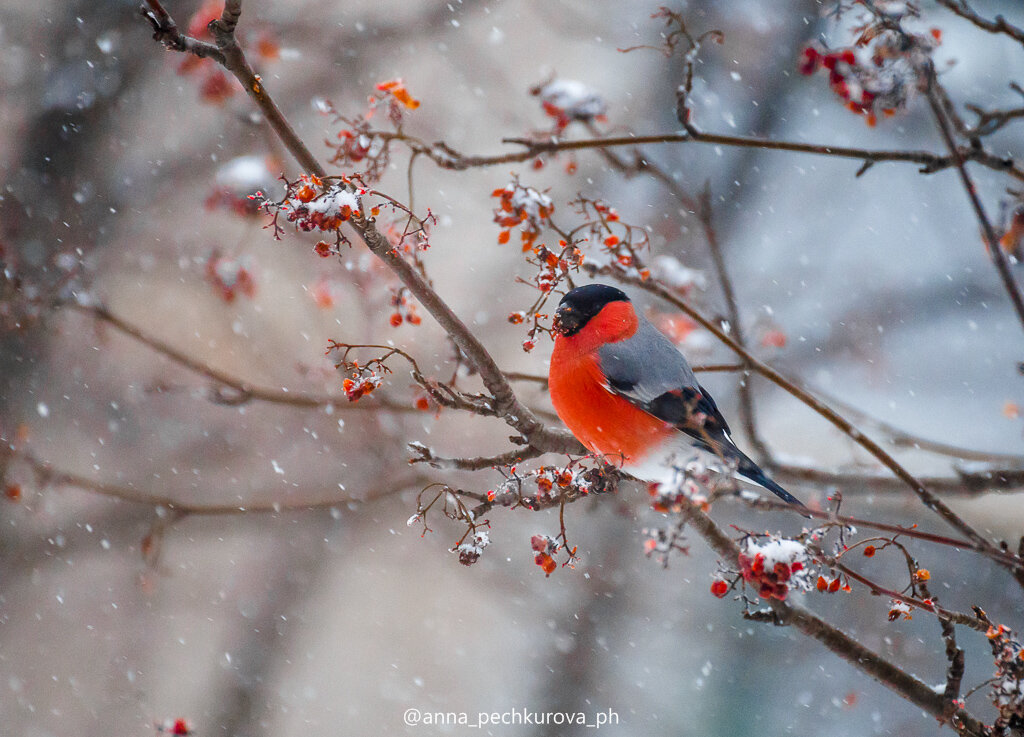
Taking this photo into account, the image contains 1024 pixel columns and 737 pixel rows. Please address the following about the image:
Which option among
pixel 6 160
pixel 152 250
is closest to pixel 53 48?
pixel 6 160

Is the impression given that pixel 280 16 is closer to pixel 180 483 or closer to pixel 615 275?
pixel 180 483

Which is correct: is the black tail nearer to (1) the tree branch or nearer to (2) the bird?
(2) the bird

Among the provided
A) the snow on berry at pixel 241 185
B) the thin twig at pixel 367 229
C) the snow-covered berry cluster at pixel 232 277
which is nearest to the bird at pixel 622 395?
the thin twig at pixel 367 229

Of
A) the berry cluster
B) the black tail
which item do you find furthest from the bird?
the berry cluster

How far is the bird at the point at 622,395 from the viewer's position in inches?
70.4

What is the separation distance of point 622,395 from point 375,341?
8.42 ft

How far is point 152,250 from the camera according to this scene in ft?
16.7

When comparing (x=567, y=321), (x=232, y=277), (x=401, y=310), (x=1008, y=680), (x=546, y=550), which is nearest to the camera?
(x=1008, y=680)

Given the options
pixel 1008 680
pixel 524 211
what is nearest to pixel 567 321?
pixel 524 211

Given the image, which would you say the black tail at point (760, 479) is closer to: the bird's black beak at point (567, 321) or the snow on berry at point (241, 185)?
the bird's black beak at point (567, 321)

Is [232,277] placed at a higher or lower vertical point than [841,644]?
higher

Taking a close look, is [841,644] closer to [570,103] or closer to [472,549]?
[472,549]

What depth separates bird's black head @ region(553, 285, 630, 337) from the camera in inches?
70.6

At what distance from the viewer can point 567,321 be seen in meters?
1.81
